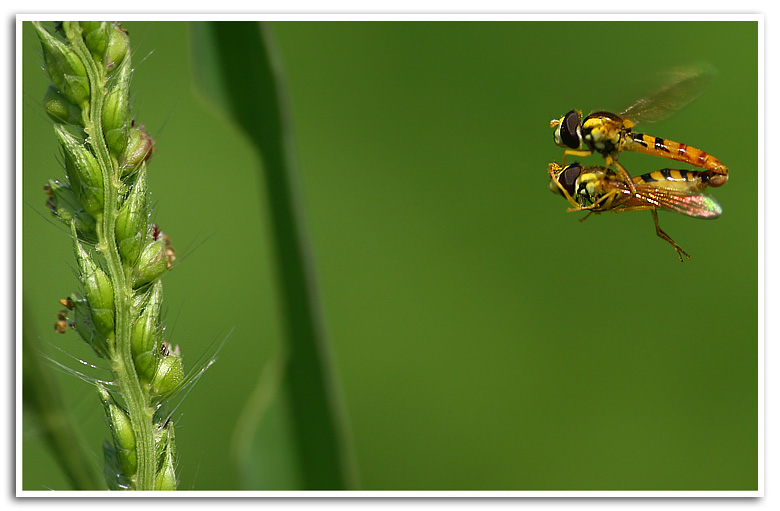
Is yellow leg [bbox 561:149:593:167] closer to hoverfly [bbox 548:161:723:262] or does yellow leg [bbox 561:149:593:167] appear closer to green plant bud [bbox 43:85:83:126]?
hoverfly [bbox 548:161:723:262]

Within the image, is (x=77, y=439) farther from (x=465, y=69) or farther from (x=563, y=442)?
(x=465, y=69)

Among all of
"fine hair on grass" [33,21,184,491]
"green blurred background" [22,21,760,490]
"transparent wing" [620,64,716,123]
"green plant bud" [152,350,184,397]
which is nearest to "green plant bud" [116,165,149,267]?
"fine hair on grass" [33,21,184,491]

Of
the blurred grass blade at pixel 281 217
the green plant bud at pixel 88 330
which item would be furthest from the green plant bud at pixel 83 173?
the blurred grass blade at pixel 281 217

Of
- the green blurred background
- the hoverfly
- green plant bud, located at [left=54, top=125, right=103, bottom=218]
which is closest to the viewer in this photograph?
green plant bud, located at [left=54, top=125, right=103, bottom=218]

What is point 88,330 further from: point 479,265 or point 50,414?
point 479,265

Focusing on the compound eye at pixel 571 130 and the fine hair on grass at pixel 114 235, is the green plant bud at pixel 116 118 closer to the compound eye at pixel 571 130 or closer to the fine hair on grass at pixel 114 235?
the fine hair on grass at pixel 114 235
